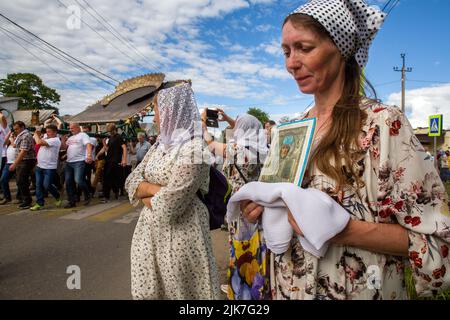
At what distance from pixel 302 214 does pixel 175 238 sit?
4.75 ft

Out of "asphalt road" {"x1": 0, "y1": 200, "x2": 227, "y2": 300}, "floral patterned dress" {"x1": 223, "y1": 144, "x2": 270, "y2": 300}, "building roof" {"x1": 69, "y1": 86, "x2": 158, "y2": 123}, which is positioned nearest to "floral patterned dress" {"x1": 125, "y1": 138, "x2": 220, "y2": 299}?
"floral patterned dress" {"x1": 223, "y1": 144, "x2": 270, "y2": 300}

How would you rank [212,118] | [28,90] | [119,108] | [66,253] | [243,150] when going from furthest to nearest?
[28,90] < [119,108] < [66,253] < [212,118] < [243,150]

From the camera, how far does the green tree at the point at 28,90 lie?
41.6 m

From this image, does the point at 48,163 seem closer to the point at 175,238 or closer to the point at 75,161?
the point at 75,161

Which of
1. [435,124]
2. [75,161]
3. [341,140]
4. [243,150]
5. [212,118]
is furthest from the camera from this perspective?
[435,124]

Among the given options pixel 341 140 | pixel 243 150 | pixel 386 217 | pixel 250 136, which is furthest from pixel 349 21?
pixel 250 136

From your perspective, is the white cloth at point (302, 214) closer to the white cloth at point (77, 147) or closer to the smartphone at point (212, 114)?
the smartphone at point (212, 114)

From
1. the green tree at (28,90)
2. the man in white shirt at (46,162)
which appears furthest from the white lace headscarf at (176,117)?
the green tree at (28,90)

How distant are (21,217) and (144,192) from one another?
18.7ft

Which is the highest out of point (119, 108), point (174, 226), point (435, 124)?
point (119, 108)

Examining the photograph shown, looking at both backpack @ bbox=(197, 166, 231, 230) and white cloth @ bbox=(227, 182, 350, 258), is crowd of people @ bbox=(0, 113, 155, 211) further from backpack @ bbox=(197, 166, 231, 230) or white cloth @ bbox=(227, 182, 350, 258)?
white cloth @ bbox=(227, 182, 350, 258)

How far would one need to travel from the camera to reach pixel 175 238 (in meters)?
2.18
